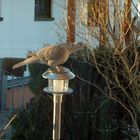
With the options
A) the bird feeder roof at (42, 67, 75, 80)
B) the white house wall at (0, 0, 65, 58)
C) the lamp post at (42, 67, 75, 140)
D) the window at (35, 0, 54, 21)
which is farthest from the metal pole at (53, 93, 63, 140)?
the window at (35, 0, 54, 21)

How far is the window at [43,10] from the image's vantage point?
45.2 feet

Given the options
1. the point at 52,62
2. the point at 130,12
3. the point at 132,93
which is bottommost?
the point at 132,93

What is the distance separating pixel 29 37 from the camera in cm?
1338

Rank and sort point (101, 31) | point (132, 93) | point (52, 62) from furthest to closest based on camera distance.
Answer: point (132, 93), point (101, 31), point (52, 62)

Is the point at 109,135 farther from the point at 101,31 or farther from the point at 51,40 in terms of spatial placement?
the point at 51,40

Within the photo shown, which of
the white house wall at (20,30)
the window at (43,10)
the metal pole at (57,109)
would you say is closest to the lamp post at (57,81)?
the metal pole at (57,109)

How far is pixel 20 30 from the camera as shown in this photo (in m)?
13.3

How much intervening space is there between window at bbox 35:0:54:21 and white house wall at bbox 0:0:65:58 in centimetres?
24

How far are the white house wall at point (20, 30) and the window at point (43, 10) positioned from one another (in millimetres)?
242

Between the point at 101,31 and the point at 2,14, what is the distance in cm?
761

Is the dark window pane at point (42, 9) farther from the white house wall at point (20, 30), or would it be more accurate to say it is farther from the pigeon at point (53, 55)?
the pigeon at point (53, 55)

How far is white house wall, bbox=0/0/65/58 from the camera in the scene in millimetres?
13078

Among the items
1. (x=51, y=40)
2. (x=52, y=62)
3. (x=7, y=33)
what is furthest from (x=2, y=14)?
(x=52, y=62)

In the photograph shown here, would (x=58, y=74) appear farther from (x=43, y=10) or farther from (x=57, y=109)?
(x=43, y=10)
